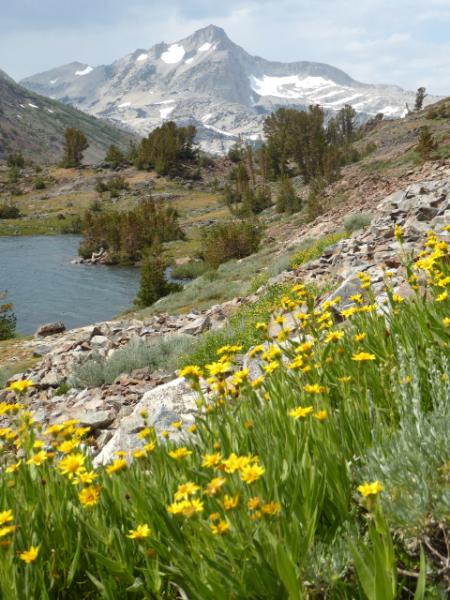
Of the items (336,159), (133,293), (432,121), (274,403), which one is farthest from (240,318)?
(432,121)

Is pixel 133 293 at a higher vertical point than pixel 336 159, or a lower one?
lower

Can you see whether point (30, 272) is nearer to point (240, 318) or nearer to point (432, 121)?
point (240, 318)

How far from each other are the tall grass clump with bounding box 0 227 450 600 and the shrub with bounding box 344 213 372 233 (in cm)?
1241

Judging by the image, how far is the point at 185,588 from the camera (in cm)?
182

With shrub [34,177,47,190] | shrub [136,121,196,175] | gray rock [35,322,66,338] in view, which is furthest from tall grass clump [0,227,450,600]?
shrub [34,177,47,190]

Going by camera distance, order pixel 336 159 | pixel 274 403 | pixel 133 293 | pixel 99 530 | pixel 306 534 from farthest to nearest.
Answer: pixel 336 159 → pixel 133 293 → pixel 274 403 → pixel 99 530 → pixel 306 534

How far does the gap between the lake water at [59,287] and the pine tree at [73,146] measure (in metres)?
38.0

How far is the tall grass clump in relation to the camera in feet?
5.30

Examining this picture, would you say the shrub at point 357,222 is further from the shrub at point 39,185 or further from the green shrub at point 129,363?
the shrub at point 39,185

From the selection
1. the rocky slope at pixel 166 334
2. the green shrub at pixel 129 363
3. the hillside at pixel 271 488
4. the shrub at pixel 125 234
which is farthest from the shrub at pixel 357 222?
the shrub at pixel 125 234

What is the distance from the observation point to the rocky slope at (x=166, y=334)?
5557 millimetres

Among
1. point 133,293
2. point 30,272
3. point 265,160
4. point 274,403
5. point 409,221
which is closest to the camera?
point 274,403

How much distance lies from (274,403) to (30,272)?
30.1 metres

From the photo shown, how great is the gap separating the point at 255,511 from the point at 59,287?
2603cm
